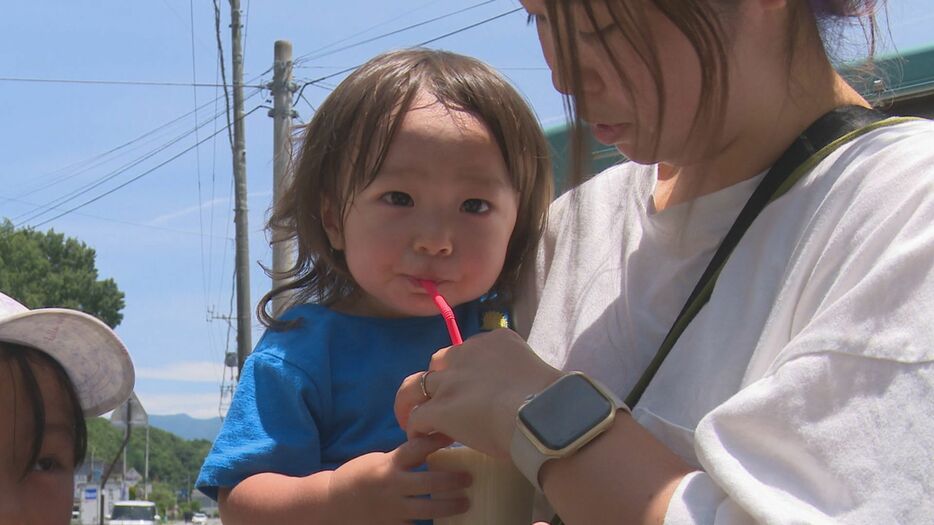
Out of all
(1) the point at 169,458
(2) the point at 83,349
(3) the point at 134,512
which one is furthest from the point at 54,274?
(1) the point at 169,458

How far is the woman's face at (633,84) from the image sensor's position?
1186 mm

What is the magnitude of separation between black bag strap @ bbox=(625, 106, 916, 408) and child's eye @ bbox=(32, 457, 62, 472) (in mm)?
1081

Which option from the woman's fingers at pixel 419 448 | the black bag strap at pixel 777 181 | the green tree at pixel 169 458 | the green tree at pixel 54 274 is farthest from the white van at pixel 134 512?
the green tree at pixel 169 458

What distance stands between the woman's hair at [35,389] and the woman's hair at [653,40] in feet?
3.46

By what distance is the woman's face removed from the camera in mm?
1186

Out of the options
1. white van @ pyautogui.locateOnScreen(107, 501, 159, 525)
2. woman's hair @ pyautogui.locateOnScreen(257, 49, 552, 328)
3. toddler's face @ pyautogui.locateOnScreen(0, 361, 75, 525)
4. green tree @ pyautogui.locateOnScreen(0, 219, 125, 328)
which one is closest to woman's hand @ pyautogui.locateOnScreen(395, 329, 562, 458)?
woman's hair @ pyautogui.locateOnScreen(257, 49, 552, 328)

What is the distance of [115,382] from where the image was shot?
205 centimetres

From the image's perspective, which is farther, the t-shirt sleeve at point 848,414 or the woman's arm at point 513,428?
the woman's arm at point 513,428

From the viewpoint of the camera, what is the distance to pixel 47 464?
185 cm

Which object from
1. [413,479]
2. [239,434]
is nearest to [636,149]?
[413,479]

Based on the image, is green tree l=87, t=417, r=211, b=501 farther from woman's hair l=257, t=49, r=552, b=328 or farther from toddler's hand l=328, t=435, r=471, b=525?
toddler's hand l=328, t=435, r=471, b=525

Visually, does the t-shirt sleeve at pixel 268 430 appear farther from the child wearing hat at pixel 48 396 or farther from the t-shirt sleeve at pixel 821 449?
the t-shirt sleeve at pixel 821 449

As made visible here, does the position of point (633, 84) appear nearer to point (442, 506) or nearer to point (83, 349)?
point (442, 506)

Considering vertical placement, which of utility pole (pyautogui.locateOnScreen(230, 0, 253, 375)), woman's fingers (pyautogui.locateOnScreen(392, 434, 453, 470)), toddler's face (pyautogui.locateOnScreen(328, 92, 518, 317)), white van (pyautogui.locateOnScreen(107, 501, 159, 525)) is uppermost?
utility pole (pyautogui.locateOnScreen(230, 0, 253, 375))
